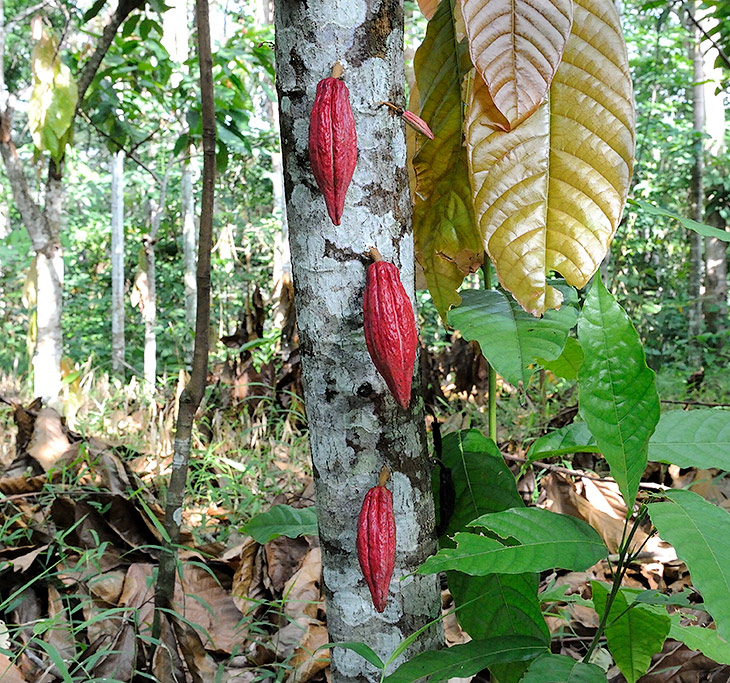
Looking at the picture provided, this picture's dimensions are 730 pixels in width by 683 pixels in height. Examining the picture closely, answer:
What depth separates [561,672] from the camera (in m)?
0.64

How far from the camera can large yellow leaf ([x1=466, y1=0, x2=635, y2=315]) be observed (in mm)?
680

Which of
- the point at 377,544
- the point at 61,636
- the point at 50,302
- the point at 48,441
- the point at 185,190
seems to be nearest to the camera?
the point at 377,544

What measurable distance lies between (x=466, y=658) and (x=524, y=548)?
0.16 metres

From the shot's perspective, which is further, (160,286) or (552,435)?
(160,286)

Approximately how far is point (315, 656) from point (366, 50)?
0.90 m

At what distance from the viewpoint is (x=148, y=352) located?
5020mm

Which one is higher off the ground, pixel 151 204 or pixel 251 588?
pixel 151 204

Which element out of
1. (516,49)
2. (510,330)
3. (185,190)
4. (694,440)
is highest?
(185,190)

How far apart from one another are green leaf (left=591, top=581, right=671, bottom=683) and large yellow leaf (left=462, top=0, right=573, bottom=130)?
55 centimetres

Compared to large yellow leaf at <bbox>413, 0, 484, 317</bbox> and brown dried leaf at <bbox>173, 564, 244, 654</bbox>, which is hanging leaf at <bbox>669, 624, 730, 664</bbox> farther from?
brown dried leaf at <bbox>173, 564, 244, 654</bbox>

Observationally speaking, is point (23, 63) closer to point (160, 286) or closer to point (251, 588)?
point (160, 286)

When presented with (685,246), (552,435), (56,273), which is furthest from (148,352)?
(685,246)

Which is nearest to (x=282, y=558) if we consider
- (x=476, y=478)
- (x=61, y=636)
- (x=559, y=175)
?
(x=61, y=636)

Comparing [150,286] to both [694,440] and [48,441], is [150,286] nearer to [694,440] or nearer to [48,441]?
[48,441]
